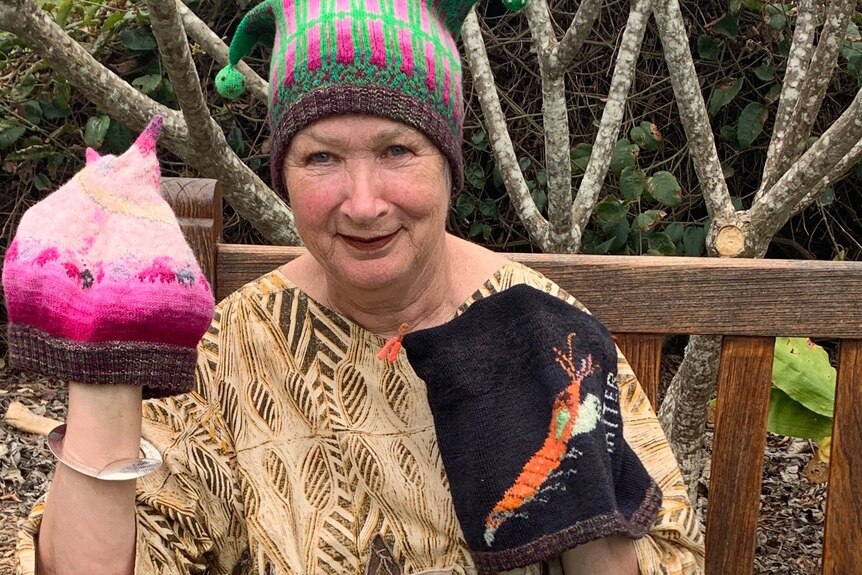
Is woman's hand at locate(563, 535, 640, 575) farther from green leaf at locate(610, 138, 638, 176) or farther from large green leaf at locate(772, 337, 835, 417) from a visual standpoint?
green leaf at locate(610, 138, 638, 176)

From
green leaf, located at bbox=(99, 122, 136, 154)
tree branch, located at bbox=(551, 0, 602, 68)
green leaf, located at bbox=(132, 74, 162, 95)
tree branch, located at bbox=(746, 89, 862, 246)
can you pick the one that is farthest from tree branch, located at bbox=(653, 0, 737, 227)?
A: green leaf, located at bbox=(99, 122, 136, 154)

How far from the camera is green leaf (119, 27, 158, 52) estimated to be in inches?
183

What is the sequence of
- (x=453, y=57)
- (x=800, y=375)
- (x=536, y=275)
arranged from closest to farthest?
(x=453, y=57) < (x=536, y=275) < (x=800, y=375)

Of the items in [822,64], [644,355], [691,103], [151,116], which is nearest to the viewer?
[644,355]

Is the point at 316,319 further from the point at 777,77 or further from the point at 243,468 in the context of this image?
the point at 777,77

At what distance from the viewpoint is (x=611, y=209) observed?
446 centimetres

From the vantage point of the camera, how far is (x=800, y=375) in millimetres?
3262

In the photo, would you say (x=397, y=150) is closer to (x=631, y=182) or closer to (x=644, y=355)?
(x=644, y=355)

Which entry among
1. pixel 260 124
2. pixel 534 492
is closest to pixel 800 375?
pixel 534 492

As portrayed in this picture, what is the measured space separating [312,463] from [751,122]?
3.56m

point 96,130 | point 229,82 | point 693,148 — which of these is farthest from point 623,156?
point 229,82

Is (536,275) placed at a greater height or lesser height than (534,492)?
greater

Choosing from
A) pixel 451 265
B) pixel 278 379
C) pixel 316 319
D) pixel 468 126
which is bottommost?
pixel 278 379

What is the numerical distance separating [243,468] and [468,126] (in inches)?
126
